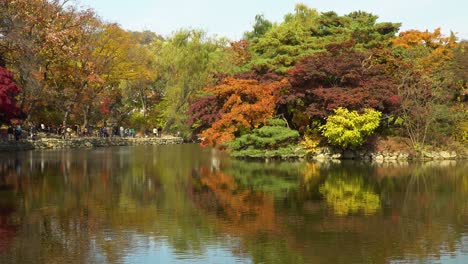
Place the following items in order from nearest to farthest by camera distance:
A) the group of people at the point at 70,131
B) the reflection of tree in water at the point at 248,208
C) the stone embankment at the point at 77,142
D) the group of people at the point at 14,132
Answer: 1. the reflection of tree in water at the point at 248,208
2. the stone embankment at the point at 77,142
3. the group of people at the point at 14,132
4. the group of people at the point at 70,131

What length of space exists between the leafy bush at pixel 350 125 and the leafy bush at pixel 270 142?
96.7 inches

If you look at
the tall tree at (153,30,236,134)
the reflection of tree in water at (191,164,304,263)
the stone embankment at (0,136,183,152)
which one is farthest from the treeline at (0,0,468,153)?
the reflection of tree in water at (191,164,304,263)

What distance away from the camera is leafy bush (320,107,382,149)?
106 feet

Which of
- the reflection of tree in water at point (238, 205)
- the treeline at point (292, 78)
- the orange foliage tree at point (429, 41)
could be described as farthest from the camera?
the orange foliage tree at point (429, 41)

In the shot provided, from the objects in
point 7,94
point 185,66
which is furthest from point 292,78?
point 185,66

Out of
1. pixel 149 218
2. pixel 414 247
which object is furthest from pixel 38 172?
pixel 414 247

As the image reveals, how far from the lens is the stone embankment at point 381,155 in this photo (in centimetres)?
3397

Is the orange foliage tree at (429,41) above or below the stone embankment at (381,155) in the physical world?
above

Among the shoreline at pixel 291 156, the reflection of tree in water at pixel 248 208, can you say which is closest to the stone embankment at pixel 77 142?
the shoreline at pixel 291 156

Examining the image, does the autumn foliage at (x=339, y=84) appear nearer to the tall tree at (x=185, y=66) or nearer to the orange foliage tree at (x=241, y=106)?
the orange foliage tree at (x=241, y=106)

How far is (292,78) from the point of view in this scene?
34969 mm

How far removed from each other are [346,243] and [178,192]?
8.78 metres

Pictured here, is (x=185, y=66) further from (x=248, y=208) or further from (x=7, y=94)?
(x=248, y=208)

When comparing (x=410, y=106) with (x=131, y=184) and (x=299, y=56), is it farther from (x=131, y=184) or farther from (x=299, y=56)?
(x=131, y=184)
